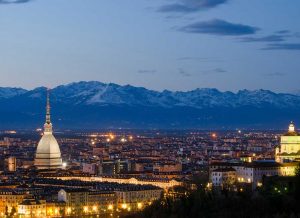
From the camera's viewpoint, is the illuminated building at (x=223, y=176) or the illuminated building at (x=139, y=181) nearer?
the illuminated building at (x=223, y=176)

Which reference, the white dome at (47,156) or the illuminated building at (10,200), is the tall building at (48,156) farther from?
the illuminated building at (10,200)

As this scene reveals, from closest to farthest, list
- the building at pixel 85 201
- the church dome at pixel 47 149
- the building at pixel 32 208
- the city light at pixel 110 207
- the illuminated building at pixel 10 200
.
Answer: the building at pixel 32 208 < the illuminated building at pixel 10 200 < the building at pixel 85 201 < the city light at pixel 110 207 < the church dome at pixel 47 149

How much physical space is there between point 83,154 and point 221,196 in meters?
68.3

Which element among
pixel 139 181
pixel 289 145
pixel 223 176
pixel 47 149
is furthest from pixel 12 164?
pixel 223 176

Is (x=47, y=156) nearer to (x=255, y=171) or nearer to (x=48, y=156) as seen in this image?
(x=48, y=156)

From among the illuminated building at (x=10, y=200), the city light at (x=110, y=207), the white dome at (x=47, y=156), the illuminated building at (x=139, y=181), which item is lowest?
the city light at (x=110, y=207)

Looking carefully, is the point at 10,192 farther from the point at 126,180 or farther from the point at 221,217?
the point at 221,217

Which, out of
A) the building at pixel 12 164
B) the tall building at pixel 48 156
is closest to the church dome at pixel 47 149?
the tall building at pixel 48 156

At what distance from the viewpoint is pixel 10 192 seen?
2384 inches

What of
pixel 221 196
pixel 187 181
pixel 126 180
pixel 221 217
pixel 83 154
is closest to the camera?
pixel 221 217

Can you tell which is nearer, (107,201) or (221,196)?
(221,196)

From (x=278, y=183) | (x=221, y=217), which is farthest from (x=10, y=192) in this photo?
(x=221, y=217)

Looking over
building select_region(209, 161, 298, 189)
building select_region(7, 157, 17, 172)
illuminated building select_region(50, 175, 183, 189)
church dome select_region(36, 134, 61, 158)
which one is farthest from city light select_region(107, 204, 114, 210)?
building select_region(7, 157, 17, 172)

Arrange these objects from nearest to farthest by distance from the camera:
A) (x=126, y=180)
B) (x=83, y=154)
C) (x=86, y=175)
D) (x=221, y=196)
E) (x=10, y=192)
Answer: (x=221, y=196) < (x=10, y=192) < (x=126, y=180) < (x=86, y=175) < (x=83, y=154)
